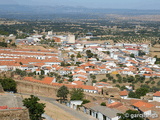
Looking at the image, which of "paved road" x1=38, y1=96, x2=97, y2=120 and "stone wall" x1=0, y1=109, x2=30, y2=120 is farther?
"paved road" x1=38, y1=96, x2=97, y2=120

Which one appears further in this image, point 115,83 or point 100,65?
point 100,65

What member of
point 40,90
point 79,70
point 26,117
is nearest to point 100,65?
point 79,70

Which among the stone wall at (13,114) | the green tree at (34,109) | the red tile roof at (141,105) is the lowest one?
the red tile roof at (141,105)

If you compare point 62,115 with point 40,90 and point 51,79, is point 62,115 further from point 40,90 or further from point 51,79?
point 51,79

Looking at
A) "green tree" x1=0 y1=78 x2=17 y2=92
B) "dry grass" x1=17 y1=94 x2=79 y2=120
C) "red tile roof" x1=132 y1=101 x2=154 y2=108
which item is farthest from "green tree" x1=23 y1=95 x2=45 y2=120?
"red tile roof" x1=132 y1=101 x2=154 y2=108

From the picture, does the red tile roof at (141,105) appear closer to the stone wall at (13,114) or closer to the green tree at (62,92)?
the green tree at (62,92)

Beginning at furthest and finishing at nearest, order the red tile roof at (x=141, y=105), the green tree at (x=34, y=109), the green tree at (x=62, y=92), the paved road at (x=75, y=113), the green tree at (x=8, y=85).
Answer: the green tree at (x=62, y=92) → the green tree at (x=8, y=85) → the red tile roof at (x=141, y=105) → the paved road at (x=75, y=113) → the green tree at (x=34, y=109)

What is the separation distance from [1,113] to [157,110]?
9944 mm

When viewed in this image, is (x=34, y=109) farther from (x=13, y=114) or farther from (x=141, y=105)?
(x=141, y=105)

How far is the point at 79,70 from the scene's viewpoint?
37.0 metres

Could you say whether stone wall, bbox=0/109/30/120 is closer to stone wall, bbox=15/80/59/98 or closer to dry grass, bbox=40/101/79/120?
dry grass, bbox=40/101/79/120

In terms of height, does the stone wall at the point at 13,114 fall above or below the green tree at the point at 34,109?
above

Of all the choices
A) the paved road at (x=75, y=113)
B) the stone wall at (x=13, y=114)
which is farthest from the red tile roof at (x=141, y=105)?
the stone wall at (x=13, y=114)

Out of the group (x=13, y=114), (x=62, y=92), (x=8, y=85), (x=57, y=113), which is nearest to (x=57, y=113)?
(x=57, y=113)
